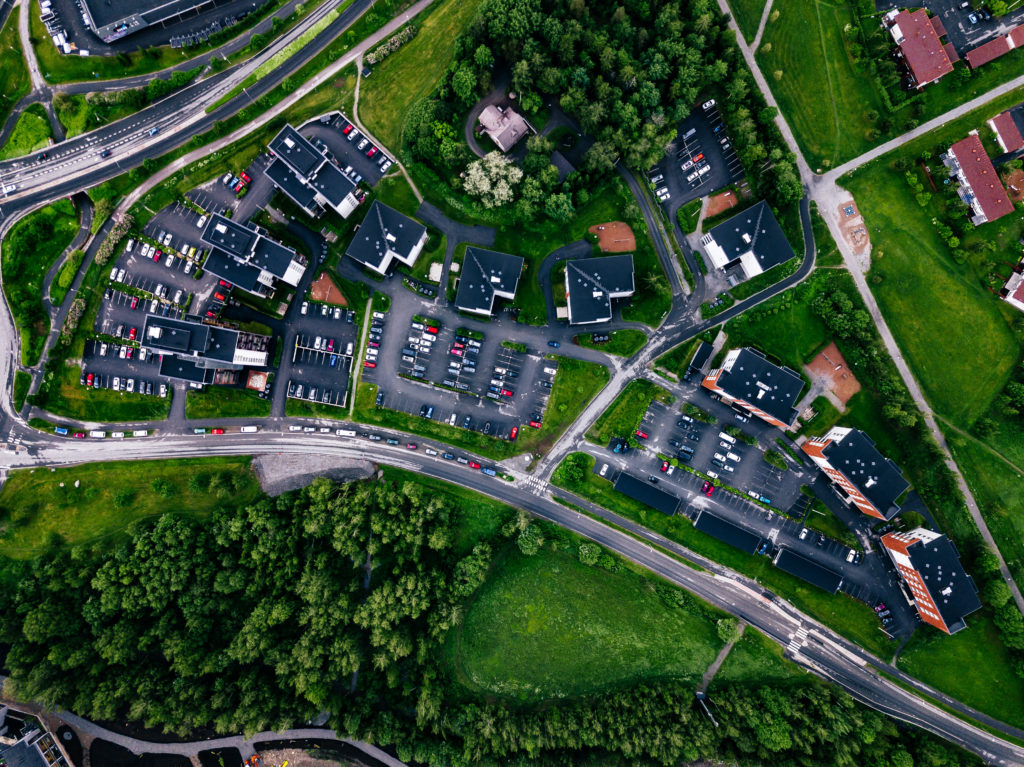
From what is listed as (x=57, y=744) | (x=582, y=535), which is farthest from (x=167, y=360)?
(x=582, y=535)

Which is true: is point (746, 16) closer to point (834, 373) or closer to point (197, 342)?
point (834, 373)

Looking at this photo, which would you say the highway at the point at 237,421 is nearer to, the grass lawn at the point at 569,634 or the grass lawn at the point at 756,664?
the grass lawn at the point at 569,634

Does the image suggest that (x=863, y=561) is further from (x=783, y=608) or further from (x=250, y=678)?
(x=250, y=678)

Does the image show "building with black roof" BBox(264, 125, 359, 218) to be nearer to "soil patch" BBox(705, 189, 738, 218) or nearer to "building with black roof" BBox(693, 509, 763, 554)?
"soil patch" BBox(705, 189, 738, 218)

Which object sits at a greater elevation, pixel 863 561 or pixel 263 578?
pixel 263 578

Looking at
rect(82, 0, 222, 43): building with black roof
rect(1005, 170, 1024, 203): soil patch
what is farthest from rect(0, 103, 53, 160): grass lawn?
rect(1005, 170, 1024, 203): soil patch

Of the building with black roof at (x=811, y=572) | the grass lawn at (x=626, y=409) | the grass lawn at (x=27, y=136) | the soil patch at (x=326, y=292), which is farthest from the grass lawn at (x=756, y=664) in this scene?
the grass lawn at (x=27, y=136)
